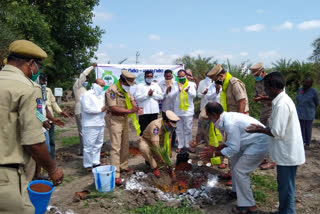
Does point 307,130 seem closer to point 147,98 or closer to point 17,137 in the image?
point 147,98

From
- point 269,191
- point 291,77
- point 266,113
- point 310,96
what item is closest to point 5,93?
point 269,191

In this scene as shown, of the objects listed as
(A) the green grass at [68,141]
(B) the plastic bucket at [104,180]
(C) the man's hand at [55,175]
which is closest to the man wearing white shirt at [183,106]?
(B) the plastic bucket at [104,180]

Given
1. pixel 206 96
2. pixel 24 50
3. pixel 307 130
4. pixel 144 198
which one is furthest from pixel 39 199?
pixel 307 130

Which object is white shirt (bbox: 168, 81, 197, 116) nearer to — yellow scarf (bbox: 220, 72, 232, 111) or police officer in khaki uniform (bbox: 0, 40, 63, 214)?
yellow scarf (bbox: 220, 72, 232, 111)

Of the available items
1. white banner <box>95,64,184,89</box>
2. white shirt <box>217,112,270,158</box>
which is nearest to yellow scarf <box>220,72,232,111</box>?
white shirt <box>217,112,270,158</box>

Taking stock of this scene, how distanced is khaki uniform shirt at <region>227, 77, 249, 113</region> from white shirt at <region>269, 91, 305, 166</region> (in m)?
1.48

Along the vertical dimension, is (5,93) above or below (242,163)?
above

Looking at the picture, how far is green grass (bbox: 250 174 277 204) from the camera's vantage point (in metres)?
4.50

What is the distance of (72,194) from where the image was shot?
4.76 meters

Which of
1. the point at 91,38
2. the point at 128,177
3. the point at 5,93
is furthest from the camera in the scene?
the point at 91,38

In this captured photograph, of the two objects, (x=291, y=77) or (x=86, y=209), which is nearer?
(x=86, y=209)

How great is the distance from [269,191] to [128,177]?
264cm

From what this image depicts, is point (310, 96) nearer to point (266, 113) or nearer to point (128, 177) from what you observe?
point (266, 113)

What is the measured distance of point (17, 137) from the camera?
204cm
